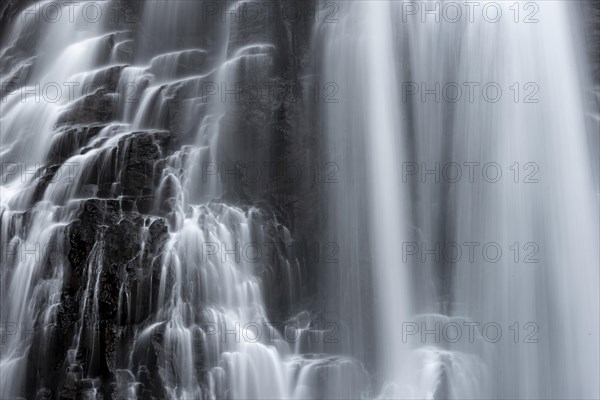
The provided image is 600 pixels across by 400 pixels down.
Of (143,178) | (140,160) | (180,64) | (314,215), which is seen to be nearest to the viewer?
(143,178)

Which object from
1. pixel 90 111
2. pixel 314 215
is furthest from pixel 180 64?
pixel 314 215

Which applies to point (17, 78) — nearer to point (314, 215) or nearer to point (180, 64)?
point (180, 64)

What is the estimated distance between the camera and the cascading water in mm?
12922

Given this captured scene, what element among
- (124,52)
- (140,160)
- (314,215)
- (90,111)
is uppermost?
(124,52)

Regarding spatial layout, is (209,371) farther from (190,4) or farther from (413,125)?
(190,4)

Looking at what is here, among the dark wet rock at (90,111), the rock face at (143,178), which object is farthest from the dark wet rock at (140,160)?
the dark wet rock at (90,111)

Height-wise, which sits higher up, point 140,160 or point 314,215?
point 140,160

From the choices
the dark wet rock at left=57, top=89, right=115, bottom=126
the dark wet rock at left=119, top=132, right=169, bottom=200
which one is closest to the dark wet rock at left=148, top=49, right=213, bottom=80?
the dark wet rock at left=57, top=89, right=115, bottom=126

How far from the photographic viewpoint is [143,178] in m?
14.6

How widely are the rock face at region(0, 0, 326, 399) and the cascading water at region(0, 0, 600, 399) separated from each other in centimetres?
5

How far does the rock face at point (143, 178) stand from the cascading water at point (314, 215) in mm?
47

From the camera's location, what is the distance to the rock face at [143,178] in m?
12.7

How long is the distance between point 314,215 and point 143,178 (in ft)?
13.0

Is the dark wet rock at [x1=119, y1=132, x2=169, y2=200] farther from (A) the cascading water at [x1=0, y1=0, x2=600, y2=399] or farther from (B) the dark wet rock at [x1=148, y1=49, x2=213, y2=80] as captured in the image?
(B) the dark wet rock at [x1=148, y1=49, x2=213, y2=80]
